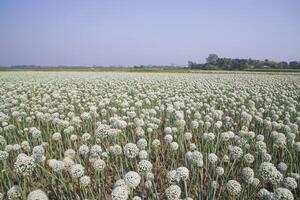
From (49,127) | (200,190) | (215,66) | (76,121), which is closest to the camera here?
(200,190)

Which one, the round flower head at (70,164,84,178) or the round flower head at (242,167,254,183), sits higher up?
the round flower head at (70,164,84,178)

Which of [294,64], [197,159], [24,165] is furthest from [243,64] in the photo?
[24,165]

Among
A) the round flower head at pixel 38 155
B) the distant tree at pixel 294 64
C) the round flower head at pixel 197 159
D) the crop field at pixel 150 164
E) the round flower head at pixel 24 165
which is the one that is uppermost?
the distant tree at pixel 294 64

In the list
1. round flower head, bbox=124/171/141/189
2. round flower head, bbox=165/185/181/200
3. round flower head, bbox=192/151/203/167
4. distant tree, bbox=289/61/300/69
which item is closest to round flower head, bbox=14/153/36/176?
round flower head, bbox=124/171/141/189

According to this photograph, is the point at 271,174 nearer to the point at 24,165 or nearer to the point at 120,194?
the point at 120,194

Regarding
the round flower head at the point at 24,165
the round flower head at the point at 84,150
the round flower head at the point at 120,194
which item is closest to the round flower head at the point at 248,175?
the round flower head at the point at 120,194

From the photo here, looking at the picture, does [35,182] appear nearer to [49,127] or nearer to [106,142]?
[106,142]

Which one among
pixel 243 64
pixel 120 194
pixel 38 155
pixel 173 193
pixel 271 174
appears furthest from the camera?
pixel 243 64

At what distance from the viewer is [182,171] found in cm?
347

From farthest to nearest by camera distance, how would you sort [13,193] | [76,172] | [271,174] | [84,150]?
[84,150] → [76,172] → [271,174] → [13,193]

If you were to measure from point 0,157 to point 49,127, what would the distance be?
3.78 metres

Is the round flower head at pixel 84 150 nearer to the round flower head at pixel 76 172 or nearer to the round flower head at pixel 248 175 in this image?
the round flower head at pixel 76 172

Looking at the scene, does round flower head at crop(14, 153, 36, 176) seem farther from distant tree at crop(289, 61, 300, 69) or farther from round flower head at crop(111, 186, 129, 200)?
distant tree at crop(289, 61, 300, 69)

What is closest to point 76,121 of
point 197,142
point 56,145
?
point 56,145
